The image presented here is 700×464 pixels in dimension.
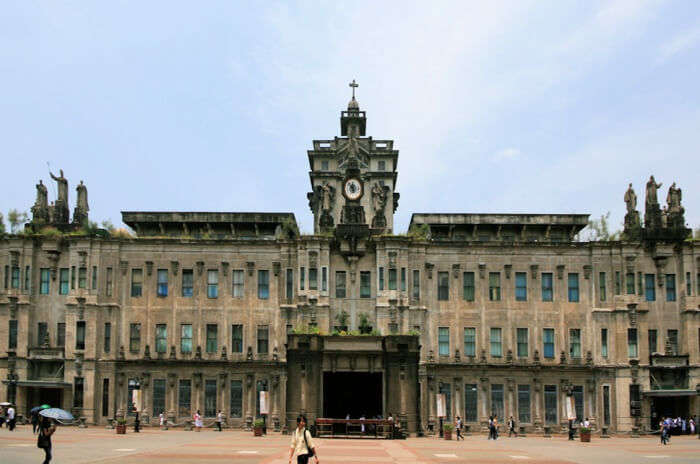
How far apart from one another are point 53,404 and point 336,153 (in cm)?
3813

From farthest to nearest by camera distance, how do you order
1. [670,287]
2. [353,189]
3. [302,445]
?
[353,189] < [670,287] < [302,445]

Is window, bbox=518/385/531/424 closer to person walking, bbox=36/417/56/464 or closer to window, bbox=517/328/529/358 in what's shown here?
window, bbox=517/328/529/358

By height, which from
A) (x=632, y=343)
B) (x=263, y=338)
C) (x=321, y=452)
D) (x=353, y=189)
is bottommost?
(x=321, y=452)

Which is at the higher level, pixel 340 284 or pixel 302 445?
pixel 340 284

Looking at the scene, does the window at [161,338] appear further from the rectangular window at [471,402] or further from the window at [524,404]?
the window at [524,404]

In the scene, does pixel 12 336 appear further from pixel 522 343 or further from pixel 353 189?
pixel 522 343

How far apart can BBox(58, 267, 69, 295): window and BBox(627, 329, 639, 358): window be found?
44.5 m

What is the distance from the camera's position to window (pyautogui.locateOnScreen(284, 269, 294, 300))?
67.6 metres

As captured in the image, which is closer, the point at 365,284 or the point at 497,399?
the point at 497,399

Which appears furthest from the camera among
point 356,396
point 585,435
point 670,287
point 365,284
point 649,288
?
point 365,284

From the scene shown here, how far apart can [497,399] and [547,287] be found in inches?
391

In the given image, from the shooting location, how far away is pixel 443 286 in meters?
68.1

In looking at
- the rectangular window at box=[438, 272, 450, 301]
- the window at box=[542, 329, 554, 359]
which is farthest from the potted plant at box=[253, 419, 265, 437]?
the window at box=[542, 329, 554, 359]

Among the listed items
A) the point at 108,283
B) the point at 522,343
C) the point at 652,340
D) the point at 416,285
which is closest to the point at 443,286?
the point at 416,285
